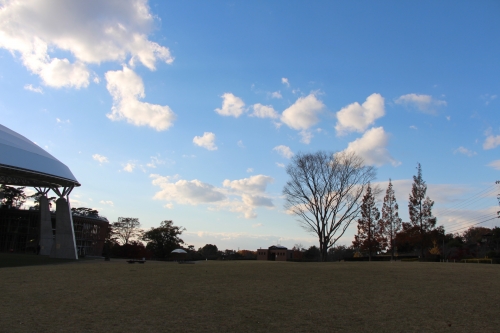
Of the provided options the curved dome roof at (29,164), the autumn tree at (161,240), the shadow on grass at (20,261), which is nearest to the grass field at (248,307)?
the shadow on grass at (20,261)

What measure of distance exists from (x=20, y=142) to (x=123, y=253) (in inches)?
1296

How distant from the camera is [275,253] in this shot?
9100 centimetres

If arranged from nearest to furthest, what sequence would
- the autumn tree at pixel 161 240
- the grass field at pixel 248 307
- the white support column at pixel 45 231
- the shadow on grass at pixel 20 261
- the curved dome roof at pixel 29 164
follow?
1. the grass field at pixel 248 307
2. the shadow on grass at pixel 20 261
3. the curved dome roof at pixel 29 164
4. the white support column at pixel 45 231
5. the autumn tree at pixel 161 240

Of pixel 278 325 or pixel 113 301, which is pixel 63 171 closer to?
pixel 113 301

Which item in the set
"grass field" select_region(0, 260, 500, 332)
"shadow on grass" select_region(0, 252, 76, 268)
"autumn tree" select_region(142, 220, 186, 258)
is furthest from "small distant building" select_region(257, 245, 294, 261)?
"grass field" select_region(0, 260, 500, 332)

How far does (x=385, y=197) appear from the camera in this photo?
59.5 metres

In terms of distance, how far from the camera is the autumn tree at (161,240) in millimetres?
79963

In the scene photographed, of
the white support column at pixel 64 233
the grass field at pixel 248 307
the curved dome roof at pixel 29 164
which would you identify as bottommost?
the grass field at pixel 248 307

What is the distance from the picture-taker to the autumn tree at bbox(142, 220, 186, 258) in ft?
262

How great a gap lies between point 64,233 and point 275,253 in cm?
5342

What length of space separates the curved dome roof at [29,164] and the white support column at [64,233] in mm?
2303

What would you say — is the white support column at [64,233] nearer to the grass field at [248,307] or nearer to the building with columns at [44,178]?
the building with columns at [44,178]

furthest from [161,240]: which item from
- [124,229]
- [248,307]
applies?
[248,307]

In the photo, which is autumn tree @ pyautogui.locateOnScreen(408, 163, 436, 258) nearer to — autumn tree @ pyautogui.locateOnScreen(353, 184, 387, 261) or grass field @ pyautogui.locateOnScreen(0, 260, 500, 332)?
autumn tree @ pyautogui.locateOnScreen(353, 184, 387, 261)
